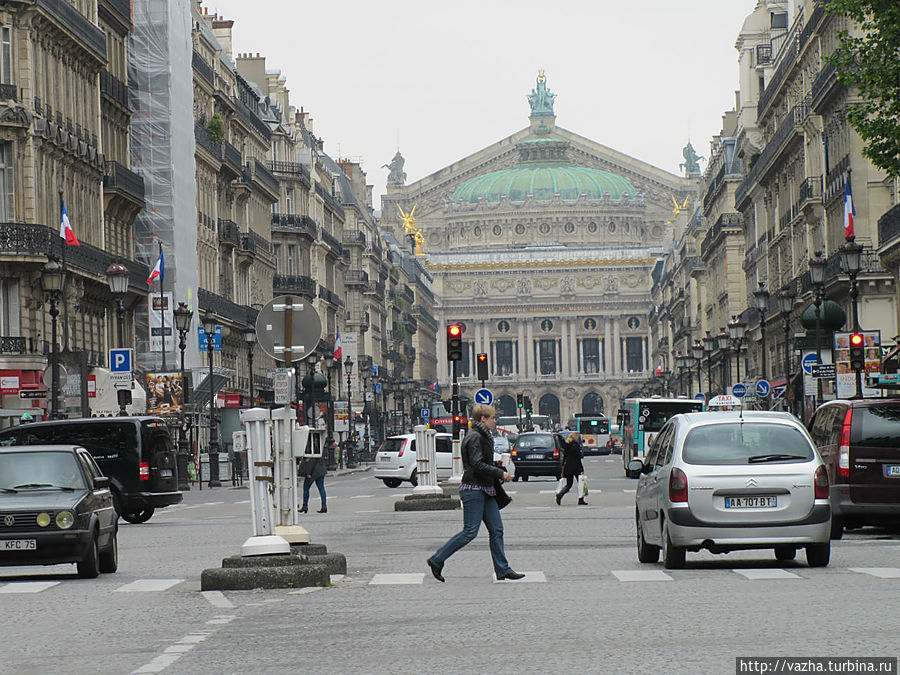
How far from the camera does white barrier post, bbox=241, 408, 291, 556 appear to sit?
1828 cm

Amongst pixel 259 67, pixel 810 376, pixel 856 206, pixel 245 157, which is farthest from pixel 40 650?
pixel 259 67

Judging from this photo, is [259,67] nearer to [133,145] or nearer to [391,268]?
[133,145]

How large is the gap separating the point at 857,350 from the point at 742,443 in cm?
2100

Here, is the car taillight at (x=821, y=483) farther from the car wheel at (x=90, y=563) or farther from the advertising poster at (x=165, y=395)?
the advertising poster at (x=165, y=395)

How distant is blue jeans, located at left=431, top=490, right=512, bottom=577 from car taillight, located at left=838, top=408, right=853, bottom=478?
24.1 feet

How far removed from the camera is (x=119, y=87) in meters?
61.4

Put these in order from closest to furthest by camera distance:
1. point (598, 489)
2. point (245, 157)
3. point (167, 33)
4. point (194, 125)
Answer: point (598, 489) < point (167, 33) < point (194, 125) < point (245, 157)

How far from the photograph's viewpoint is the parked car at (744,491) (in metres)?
19.4

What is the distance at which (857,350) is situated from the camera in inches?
1585

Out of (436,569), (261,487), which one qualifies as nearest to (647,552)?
(436,569)

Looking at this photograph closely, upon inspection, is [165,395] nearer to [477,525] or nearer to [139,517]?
[139,517]

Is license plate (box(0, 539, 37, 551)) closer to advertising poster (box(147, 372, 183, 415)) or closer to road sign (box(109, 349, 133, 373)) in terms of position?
road sign (box(109, 349, 133, 373))

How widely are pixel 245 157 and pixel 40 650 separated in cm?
7488

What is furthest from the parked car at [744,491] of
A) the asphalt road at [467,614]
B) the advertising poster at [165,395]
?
the advertising poster at [165,395]
